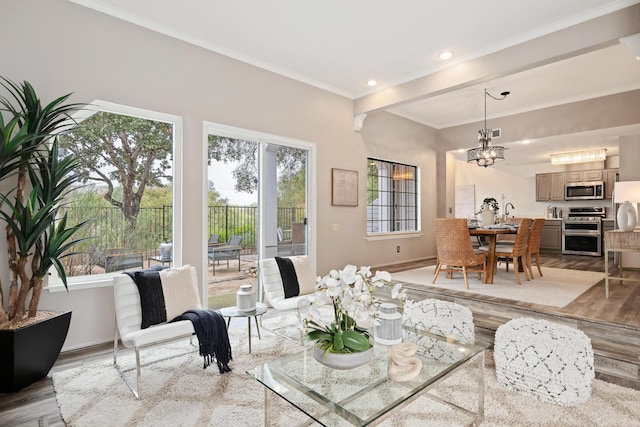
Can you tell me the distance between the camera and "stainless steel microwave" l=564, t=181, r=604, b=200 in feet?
26.0

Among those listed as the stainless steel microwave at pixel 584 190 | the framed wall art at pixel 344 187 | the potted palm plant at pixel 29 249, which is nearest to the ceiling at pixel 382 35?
the framed wall art at pixel 344 187

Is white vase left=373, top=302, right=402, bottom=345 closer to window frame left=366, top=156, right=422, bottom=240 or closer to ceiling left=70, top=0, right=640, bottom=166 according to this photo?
ceiling left=70, top=0, right=640, bottom=166

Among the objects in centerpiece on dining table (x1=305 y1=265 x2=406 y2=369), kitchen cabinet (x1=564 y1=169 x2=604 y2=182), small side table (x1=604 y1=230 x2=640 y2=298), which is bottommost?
centerpiece on dining table (x1=305 y1=265 x2=406 y2=369)

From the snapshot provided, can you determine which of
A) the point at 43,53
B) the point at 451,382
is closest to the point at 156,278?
the point at 43,53

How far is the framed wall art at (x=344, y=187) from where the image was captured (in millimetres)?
5270

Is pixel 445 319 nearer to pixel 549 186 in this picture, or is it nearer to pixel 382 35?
pixel 382 35

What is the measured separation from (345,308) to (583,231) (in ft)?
28.4

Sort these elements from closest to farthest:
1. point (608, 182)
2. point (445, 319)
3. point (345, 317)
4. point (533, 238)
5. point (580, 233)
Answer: point (345, 317), point (445, 319), point (533, 238), point (608, 182), point (580, 233)

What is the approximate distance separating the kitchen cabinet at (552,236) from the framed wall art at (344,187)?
5933mm

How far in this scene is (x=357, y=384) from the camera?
167cm

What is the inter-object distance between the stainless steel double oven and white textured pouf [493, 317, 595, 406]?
7055mm

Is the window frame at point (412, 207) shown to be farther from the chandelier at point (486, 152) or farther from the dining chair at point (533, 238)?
the dining chair at point (533, 238)

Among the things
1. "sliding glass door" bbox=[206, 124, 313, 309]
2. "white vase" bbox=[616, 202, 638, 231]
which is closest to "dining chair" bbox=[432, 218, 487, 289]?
"white vase" bbox=[616, 202, 638, 231]

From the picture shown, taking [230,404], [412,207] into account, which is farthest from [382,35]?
[412,207]
